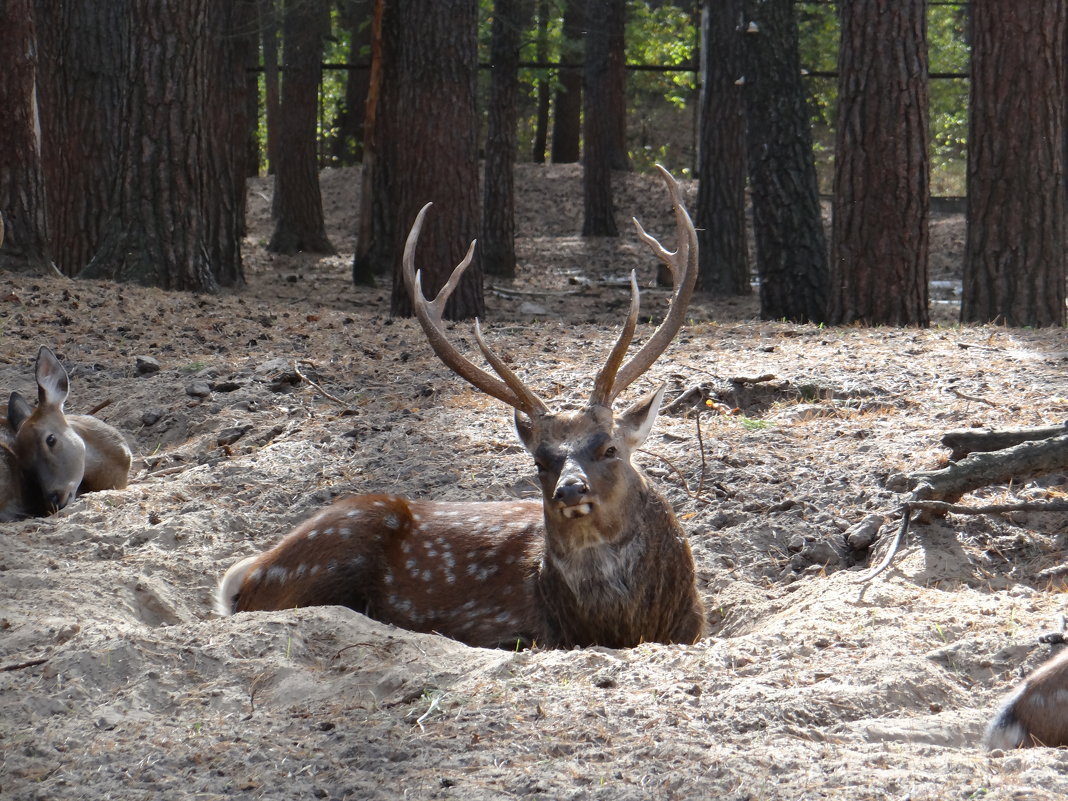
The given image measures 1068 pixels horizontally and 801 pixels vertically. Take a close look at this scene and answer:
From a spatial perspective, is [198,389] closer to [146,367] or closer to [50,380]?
[146,367]

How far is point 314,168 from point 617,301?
675cm

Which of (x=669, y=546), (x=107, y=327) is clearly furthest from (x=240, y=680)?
(x=107, y=327)

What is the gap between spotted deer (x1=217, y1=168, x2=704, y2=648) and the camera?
5.14 metres

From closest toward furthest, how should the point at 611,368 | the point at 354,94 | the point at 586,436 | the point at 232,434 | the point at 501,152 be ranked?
1. the point at 586,436
2. the point at 611,368
3. the point at 232,434
4. the point at 501,152
5. the point at 354,94

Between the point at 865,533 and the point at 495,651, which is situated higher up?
the point at 865,533

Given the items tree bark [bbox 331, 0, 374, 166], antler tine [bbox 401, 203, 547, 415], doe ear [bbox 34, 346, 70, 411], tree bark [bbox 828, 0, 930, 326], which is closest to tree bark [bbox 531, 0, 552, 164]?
tree bark [bbox 331, 0, 374, 166]

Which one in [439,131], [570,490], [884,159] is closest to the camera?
[570,490]

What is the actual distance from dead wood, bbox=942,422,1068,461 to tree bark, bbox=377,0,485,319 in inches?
253

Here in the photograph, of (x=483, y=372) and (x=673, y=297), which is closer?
(x=483, y=372)

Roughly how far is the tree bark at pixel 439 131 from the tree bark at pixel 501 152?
20.3ft

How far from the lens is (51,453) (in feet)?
23.1

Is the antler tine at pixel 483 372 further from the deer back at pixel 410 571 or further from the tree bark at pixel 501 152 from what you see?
the tree bark at pixel 501 152

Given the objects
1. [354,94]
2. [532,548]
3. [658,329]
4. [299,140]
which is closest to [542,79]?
[354,94]

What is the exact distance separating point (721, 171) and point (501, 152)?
10.8 ft
